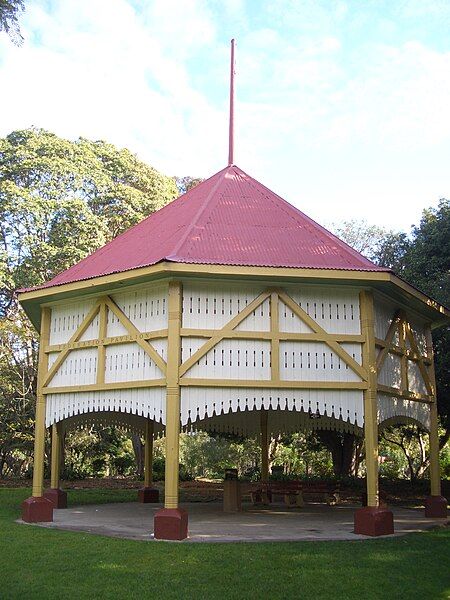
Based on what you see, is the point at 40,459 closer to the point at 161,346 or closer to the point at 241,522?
the point at 161,346

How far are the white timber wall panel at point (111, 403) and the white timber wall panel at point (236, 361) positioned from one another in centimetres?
81

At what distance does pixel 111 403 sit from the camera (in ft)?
39.0

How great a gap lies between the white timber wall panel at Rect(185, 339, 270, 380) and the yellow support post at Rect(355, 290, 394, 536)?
1.78 meters

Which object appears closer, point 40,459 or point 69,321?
point 40,459

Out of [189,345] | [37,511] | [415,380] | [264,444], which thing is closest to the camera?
[189,345]

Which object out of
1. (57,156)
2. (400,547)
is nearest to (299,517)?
(400,547)

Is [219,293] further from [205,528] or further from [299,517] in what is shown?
[299,517]

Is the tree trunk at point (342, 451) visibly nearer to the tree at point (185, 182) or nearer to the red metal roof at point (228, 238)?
the red metal roof at point (228, 238)

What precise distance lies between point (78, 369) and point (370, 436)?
18.0ft

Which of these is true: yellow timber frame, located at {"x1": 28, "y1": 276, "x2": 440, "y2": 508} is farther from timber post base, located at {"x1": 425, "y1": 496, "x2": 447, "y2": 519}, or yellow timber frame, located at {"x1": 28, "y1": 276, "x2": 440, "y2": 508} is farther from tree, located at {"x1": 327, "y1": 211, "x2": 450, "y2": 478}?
tree, located at {"x1": 327, "y1": 211, "x2": 450, "y2": 478}

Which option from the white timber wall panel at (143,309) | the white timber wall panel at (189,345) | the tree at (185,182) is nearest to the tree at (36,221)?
the tree at (185,182)

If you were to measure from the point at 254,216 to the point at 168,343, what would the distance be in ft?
12.4

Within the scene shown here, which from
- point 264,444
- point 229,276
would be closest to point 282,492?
point 264,444

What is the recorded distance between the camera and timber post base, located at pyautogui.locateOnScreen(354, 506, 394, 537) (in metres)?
10.7
